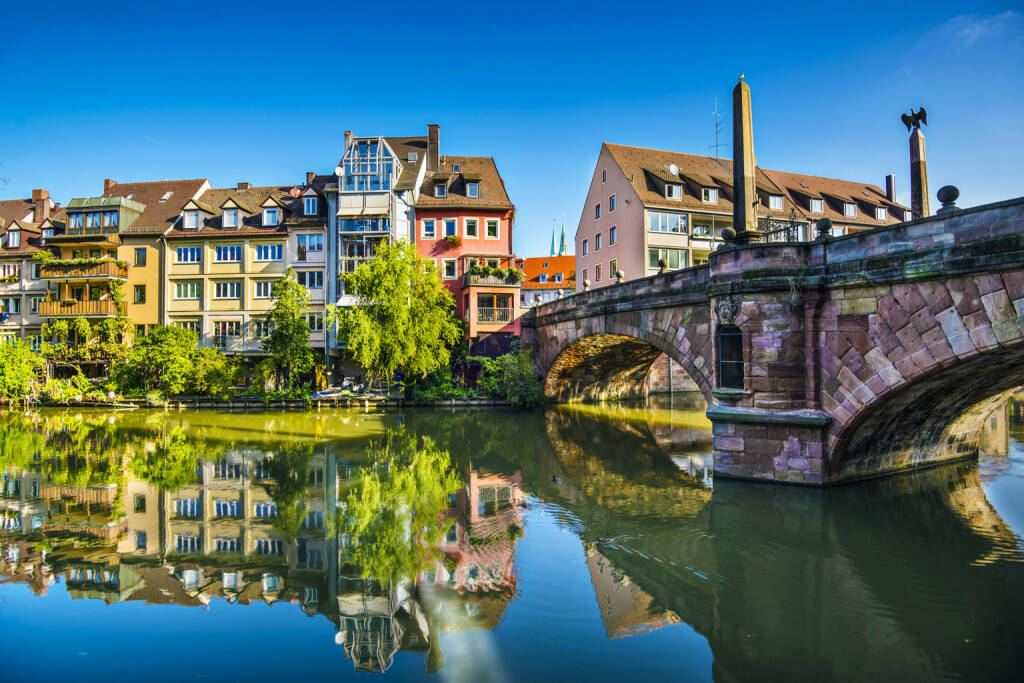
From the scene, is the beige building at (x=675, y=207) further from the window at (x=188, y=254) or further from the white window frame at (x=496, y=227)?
the window at (x=188, y=254)

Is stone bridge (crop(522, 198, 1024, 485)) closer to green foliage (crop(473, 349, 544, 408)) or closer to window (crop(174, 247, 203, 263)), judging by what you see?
green foliage (crop(473, 349, 544, 408))

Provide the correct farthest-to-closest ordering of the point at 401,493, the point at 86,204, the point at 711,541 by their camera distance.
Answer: the point at 86,204 → the point at 401,493 → the point at 711,541

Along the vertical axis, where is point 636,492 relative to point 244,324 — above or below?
below

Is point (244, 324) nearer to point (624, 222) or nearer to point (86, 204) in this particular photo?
point (86, 204)

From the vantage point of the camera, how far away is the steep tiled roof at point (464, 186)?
1496 inches

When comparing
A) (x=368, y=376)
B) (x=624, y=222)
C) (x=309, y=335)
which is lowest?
(x=368, y=376)

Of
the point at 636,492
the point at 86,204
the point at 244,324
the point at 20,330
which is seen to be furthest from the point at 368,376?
the point at 20,330

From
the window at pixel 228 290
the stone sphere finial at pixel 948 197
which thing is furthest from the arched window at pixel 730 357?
the window at pixel 228 290

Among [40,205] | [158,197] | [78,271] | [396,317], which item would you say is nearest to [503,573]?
[396,317]

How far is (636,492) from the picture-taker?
13844 mm

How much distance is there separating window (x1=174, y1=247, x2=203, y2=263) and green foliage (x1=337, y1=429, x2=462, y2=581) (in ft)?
92.2

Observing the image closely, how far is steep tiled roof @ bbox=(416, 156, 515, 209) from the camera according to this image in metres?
38.0

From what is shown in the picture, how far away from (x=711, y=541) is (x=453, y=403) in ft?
75.6

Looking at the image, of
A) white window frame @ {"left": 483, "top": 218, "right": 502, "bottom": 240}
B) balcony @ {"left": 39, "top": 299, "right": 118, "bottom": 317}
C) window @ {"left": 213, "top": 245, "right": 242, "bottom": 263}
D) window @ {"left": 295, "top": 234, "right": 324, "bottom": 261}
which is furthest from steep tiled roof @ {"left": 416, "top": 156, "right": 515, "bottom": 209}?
balcony @ {"left": 39, "top": 299, "right": 118, "bottom": 317}
